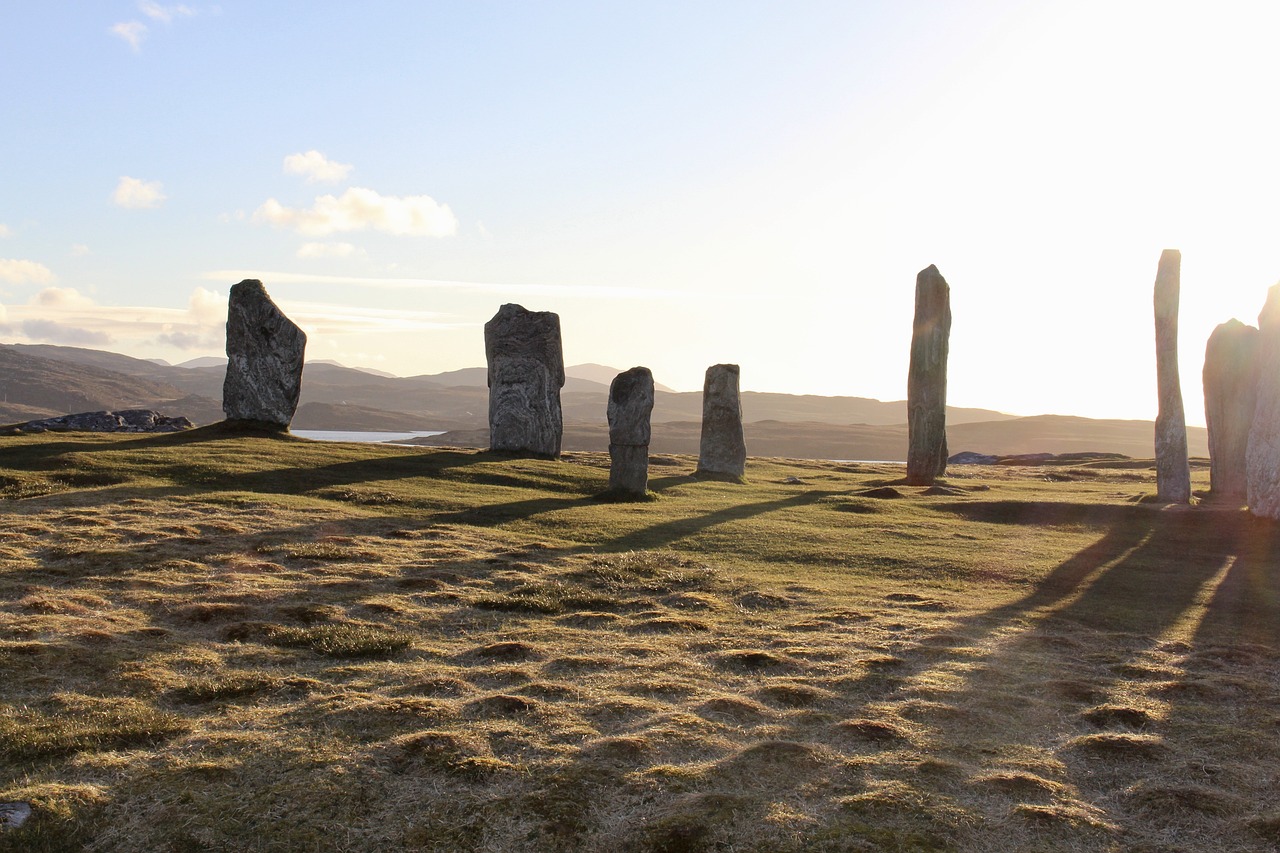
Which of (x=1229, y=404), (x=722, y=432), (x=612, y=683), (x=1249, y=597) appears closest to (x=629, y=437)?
(x=722, y=432)

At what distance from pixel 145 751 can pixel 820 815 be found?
20.8 feet

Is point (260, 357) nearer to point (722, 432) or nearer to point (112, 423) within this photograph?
point (112, 423)

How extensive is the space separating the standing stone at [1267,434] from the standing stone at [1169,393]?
4.12 metres

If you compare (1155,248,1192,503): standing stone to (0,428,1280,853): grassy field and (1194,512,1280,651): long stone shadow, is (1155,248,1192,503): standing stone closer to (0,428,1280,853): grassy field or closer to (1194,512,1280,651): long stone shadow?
(1194,512,1280,651): long stone shadow

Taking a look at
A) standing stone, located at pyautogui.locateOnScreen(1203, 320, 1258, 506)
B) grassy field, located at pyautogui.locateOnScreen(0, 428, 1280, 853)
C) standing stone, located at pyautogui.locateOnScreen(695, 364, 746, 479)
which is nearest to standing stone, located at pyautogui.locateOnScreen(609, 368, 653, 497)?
grassy field, located at pyautogui.locateOnScreen(0, 428, 1280, 853)

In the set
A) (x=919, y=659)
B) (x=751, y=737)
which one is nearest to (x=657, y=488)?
(x=919, y=659)

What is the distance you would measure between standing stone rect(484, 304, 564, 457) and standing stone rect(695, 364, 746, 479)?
6.45m

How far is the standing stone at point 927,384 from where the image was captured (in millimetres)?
38625

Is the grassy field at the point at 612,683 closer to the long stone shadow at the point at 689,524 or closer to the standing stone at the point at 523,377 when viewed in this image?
the long stone shadow at the point at 689,524

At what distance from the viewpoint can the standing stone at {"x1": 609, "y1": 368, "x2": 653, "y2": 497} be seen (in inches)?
1184

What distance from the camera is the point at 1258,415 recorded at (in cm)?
2564

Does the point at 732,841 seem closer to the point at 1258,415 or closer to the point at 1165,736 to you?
the point at 1165,736

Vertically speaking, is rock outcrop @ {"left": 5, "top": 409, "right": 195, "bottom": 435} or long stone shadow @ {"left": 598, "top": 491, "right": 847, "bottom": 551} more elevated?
rock outcrop @ {"left": 5, "top": 409, "right": 195, "bottom": 435}

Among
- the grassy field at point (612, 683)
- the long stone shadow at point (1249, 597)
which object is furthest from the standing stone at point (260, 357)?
the long stone shadow at point (1249, 597)
